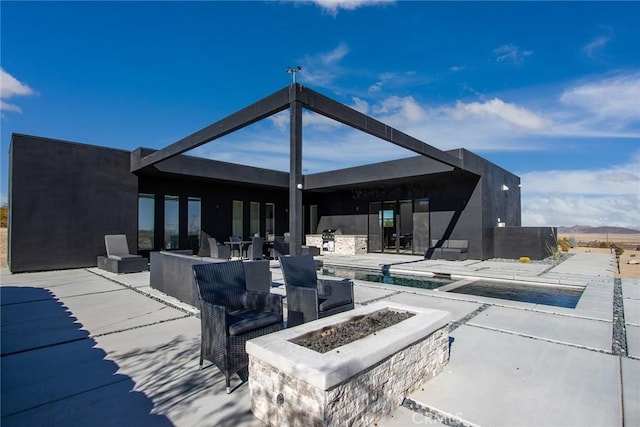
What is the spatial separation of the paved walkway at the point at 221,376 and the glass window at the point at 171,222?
7.30 metres

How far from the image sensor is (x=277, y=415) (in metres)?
1.94

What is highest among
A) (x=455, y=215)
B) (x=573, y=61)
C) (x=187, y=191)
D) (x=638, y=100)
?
(x=573, y=61)

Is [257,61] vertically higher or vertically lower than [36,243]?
higher

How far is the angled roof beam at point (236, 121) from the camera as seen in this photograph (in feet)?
17.8

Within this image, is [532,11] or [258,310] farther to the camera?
[532,11]

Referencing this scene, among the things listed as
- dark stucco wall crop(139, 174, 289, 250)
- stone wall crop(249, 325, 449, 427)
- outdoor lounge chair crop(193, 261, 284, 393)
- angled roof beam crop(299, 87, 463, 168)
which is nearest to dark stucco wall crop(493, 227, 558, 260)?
angled roof beam crop(299, 87, 463, 168)

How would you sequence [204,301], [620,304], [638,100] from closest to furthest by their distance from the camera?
1. [204,301]
2. [620,304]
3. [638,100]

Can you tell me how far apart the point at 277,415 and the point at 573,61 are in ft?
38.8

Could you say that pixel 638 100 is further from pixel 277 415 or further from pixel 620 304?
pixel 277 415

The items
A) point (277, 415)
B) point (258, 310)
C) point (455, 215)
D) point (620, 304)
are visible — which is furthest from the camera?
point (455, 215)

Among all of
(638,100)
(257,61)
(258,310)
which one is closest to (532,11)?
(638,100)

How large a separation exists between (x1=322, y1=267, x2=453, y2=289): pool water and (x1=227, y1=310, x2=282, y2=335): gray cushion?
184 inches

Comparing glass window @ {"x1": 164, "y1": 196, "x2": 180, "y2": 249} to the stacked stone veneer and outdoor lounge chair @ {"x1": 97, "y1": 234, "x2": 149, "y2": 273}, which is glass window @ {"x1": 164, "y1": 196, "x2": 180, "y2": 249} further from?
the stacked stone veneer

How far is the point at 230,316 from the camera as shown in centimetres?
Answer: 298
